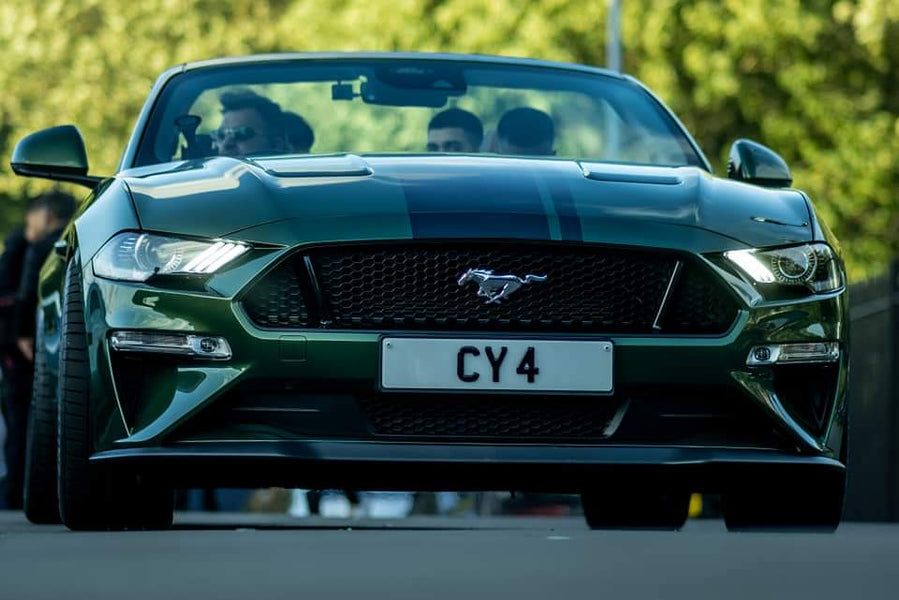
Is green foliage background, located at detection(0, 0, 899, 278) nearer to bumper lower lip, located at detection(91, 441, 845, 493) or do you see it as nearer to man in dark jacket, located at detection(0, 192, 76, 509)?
man in dark jacket, located at detection(0, 192, 76, 509)

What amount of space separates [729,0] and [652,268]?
21767 mm

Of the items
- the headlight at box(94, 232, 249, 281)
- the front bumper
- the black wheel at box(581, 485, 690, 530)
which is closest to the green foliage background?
the black wheel at box(581, 485, 690, 530)

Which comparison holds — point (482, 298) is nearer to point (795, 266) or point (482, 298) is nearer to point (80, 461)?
point (795, 266)

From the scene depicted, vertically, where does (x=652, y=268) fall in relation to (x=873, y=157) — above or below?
above

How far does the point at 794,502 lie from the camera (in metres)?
6.61

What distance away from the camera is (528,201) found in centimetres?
621

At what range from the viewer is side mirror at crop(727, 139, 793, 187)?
7.39m

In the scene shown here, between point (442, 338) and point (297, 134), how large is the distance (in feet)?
5.88

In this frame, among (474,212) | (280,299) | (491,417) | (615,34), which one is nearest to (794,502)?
(491,417)

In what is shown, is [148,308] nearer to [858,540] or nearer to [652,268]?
[652,268]

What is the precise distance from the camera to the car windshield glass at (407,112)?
24.8 feet

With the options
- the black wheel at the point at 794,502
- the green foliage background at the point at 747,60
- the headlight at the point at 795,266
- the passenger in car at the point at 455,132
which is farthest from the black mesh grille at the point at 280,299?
the green foliage background at the point at 747,60

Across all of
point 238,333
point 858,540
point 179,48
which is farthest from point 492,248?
point 179,48

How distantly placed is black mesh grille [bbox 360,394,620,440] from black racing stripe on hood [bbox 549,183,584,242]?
424 millimetres
